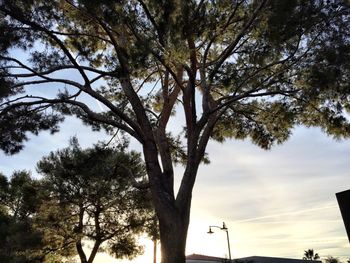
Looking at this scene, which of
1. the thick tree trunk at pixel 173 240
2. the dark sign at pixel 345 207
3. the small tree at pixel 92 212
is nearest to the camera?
the dark sign at pixel 345 207

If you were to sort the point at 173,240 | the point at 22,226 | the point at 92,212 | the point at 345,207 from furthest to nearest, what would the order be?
1. the point at 22,226
2. the point at 92,212
3. the point at 173,240
4. the point at 345,207

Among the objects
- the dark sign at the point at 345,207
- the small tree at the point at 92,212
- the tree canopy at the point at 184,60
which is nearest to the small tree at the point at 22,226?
the small tree at the point at 92,212

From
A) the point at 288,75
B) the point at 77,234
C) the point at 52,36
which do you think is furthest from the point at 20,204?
A: the point at 288,75

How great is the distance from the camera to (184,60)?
6.64 meters

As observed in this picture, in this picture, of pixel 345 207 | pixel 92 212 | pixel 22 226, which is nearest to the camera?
pixel 345 207

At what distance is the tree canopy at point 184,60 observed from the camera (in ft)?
22.0

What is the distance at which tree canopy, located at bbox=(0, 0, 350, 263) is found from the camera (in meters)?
6.69

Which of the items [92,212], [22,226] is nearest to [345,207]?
[92,212]

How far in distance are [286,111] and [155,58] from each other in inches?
128

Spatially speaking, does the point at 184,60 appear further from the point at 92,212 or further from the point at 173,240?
the point at 92,212

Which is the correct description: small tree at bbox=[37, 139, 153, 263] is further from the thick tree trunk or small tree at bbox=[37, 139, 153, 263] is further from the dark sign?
the dark sign

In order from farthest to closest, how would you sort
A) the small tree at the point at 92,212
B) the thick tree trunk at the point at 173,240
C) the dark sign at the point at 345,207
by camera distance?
the small tree at the point at 92,212 → the thick tree trunk at the point at 173,240 → the dark sign at the point at 345,207

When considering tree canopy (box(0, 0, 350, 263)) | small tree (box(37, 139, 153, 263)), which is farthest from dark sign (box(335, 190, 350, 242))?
small tree (box(37, 139, 153, 263))

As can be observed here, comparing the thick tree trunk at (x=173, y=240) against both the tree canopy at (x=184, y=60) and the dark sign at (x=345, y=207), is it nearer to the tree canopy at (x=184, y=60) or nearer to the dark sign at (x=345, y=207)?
the tree canopy at (x=184, y=60)
